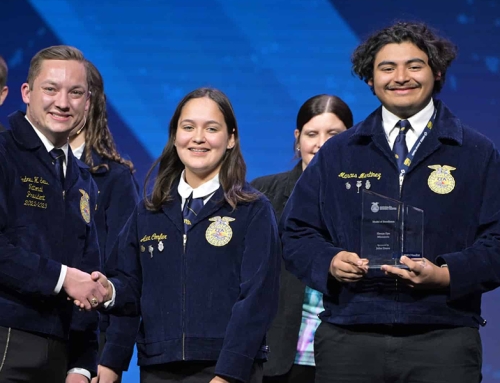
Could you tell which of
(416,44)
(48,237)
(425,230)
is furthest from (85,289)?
(416,44)

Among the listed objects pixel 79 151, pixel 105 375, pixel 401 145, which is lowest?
pixel 105 375

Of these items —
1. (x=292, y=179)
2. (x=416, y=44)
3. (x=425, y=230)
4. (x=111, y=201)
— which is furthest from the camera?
(x=292, y=179)

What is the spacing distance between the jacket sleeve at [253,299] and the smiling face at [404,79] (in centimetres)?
56

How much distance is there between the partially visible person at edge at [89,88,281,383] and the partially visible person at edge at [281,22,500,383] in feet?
0.52

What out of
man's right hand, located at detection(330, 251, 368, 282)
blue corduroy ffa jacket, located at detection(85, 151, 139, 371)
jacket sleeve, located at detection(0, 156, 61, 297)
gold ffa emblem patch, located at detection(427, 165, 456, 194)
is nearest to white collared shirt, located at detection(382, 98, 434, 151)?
gold ffa emblem patch, located at detection(427, 165, 456, 194)

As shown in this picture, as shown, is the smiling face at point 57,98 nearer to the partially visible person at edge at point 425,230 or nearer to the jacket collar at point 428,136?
the partially visible person at edge at point 425,230

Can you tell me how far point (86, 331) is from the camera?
3430 millimetres

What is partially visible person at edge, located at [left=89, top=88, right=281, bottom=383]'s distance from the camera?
3.11m

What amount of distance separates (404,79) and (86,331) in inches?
56.0

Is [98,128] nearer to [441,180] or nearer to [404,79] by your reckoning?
[404,79]

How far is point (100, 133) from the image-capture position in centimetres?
427

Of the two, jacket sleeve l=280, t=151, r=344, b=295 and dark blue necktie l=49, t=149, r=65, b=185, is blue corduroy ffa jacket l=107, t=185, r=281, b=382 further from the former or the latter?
dark blue necktie l=49, t=149, r=65, b=185

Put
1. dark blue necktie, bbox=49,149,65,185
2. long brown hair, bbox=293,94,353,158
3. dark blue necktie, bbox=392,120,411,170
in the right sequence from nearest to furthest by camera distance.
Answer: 1. dark blue necktie, bbox=392,120,411,170
2. dark blue necktie, bbox=49,149,65,185
3. long brown hair, bbox=293,94,353,158

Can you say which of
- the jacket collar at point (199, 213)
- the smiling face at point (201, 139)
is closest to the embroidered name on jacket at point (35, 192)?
the jacket collar at point (199, 213)
